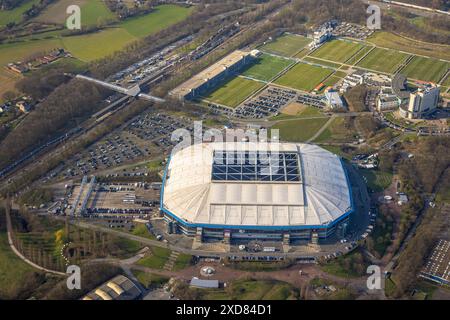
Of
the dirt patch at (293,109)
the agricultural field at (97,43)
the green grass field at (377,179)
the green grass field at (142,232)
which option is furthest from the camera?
the agricultural field at (97,43)

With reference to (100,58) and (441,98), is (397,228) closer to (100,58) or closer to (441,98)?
(441,98)

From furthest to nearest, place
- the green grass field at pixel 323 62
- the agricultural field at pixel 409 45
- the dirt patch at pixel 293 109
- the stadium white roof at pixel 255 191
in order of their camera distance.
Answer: the agricultural field at pixel 409 45
the green grass field at pixel 323 62
the dirt patch at pixel 293 109
the stadium white roof at pixel 255 191

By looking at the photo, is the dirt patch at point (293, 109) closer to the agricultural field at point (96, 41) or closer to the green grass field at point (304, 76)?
the green grass field at point (304, 76)

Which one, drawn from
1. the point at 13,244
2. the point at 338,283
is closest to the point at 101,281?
the point at 13,244

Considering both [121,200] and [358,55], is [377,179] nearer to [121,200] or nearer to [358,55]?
[121,200]

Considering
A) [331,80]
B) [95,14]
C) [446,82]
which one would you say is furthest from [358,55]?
A: [95,14]

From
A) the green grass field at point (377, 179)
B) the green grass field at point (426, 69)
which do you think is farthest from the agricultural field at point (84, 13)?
the green grass field at point (377, 179)
